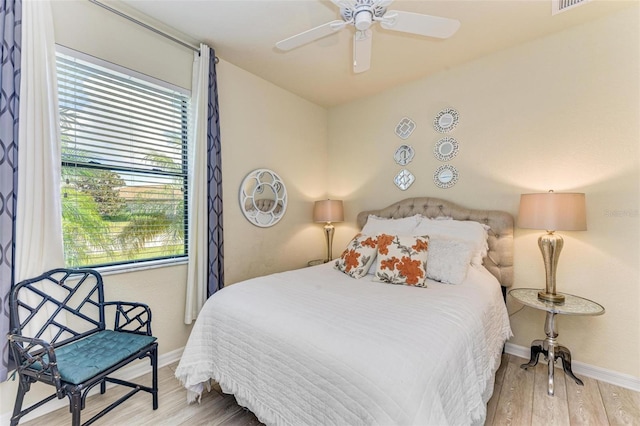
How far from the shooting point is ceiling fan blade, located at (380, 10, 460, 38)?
157cm

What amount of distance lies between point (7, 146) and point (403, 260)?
2.58m

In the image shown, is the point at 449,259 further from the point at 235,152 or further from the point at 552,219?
the point at 235,152

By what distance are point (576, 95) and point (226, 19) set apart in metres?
2.84

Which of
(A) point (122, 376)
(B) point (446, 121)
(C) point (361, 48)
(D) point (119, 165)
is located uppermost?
(C) point (361, 48)

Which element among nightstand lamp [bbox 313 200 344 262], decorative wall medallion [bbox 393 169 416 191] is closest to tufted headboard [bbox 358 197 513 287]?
decorative wall medallion [bbox 393 169 416 191]

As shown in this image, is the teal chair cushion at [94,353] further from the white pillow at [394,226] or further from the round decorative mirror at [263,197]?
the white pillow at [394,226]

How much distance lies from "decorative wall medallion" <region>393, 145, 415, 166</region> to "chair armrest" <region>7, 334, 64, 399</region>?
125 inches

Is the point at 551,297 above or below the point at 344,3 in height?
below

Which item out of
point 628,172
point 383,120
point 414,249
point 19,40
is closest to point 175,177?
point 19,40

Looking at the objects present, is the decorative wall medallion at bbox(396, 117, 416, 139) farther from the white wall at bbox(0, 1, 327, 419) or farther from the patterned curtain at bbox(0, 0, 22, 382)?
the patterned curtain at bbox(0, 0, 22, 382)

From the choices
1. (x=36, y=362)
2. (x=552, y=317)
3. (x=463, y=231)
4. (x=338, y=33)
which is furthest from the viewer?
(x=463, y=231)

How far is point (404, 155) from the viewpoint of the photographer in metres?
3.17

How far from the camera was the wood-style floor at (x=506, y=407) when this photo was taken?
166 cm

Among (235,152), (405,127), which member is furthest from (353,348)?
(405,127)
